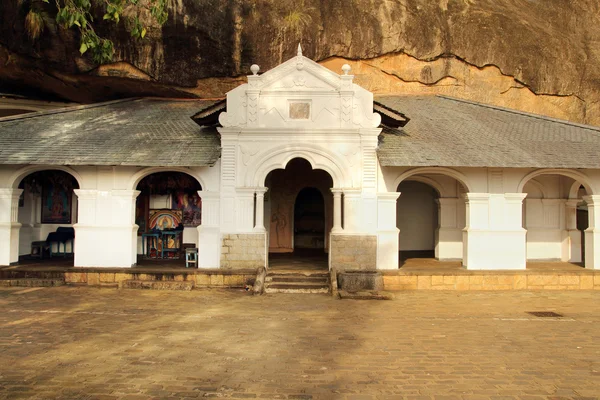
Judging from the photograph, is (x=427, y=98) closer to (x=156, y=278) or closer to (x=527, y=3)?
(x=527, y=3)

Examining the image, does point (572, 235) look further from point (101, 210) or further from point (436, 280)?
point (101, 210)

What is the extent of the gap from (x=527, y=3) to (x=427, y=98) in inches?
308

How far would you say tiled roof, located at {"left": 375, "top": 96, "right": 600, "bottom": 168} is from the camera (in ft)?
41.7

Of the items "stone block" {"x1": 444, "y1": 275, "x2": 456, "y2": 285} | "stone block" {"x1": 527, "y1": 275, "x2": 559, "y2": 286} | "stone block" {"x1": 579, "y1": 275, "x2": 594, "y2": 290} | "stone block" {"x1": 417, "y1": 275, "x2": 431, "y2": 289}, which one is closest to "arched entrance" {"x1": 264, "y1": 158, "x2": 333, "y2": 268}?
"stone block" {"x1": 417, "y1": 275, "x2": 431, "y2": 289}

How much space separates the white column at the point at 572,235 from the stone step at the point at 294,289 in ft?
30.4

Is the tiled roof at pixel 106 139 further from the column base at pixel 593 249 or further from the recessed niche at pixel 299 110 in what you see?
the column base at pixel 593 249

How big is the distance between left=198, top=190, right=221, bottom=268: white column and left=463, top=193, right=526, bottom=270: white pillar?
23.9ft

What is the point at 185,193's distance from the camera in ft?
52.7

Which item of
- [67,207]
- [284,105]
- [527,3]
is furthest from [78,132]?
[527,3]

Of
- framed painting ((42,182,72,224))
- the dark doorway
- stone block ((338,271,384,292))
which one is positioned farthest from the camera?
the dark doorway

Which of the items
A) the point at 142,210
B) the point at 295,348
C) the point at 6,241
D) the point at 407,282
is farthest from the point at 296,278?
the point at 6,241

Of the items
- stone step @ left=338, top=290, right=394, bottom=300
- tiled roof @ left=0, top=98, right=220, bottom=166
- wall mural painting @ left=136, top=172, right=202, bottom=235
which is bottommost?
stone step @ left=338, top=290, right=394, bottom=300

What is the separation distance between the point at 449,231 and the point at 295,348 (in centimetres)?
1010

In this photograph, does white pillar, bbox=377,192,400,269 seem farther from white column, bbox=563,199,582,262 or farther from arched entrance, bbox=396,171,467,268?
white column, bbox=563,199,582,262
